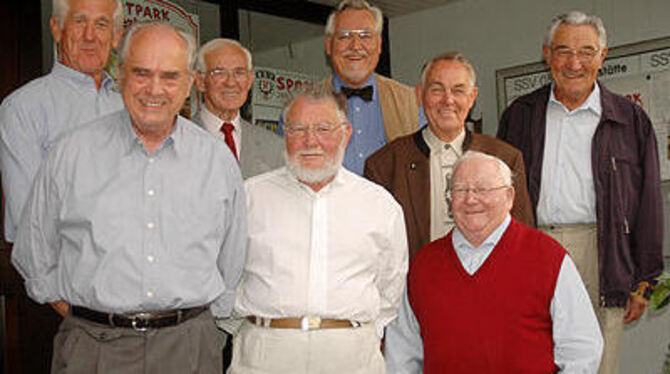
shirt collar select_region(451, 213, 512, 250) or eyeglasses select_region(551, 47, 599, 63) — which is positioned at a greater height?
eyeglasses select_region(551, 47, 599, 63)

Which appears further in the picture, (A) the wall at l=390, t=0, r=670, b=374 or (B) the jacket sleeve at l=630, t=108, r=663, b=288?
(A) the wall at l=390, t=0, r=670, b=374

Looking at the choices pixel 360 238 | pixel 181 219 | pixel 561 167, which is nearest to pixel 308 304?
pixel 360 238

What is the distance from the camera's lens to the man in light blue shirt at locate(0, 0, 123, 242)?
2547 mm

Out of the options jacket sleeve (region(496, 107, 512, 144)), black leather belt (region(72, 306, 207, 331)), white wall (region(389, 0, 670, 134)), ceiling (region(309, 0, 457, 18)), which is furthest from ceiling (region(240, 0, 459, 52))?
black leather belt (region(72, 306, 207, 331))

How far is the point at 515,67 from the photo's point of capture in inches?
248

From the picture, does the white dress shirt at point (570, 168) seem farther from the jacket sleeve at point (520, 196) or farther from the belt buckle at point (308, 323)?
the belt buckle at point (308, 323)

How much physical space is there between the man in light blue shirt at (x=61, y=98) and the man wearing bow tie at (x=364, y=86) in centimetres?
115

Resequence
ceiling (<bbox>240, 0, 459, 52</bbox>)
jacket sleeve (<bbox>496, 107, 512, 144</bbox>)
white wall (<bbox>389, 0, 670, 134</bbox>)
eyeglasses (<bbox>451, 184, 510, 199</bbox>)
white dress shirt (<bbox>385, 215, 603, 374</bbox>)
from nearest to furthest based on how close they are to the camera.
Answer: white dress shirt (<bbox>385, 215, 603, 374</bbox>)
eyeglasses (<bbox>451, 184, 510, 199</bbox>)
jacket sleeve (<bbox>496, 107, 512, 144</bbox>)
white wall (<bbox>389, 0, 670, 134</bbox>)
ceiling (<bbox>240, 0, 459, 52</bbox>)

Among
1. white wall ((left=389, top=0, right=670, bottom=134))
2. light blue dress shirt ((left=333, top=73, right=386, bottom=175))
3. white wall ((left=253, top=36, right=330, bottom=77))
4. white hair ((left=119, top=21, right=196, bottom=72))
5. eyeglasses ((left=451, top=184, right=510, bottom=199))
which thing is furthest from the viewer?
white wall ((left=253, top=36, right=330, bottom=77))

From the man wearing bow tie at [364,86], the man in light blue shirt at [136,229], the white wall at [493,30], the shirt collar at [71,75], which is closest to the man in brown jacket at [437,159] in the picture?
A: the man wearing bow tie at [364,86]

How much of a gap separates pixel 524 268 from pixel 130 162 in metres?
1.32

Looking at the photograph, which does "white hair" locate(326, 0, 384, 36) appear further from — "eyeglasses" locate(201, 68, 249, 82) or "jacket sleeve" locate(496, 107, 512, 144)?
"jacket sleeve" locate(496, 107, 512, 144)

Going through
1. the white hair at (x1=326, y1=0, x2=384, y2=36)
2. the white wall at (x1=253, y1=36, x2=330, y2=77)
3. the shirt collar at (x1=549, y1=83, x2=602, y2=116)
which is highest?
the white wall at (x1=253, y1=36, x2=330, y2=77)

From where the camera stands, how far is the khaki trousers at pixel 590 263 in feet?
11.0
